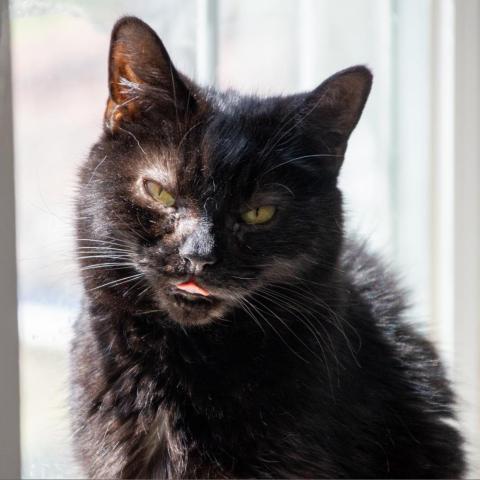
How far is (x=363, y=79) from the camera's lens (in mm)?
1088

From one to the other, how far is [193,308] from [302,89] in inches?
33.9

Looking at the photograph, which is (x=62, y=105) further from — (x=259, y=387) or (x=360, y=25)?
(x=360, y=25)

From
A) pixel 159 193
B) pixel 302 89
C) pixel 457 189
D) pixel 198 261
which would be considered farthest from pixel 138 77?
pixel 457 189

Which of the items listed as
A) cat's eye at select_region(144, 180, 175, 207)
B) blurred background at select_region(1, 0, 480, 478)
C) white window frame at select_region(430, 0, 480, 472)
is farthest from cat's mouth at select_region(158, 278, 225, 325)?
white window frame at select_region(430, 0, 480, 472)

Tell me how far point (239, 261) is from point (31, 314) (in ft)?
1.36

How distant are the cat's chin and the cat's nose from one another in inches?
2.0

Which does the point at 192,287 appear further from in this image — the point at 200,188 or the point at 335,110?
the point at 335,110

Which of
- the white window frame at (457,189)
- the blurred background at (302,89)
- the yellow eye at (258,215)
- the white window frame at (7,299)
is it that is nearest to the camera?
the white window frame at (7,299)

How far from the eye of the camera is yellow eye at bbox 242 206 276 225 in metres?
1.06

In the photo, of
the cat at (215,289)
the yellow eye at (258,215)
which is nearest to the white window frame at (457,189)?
the cat at (215,289)

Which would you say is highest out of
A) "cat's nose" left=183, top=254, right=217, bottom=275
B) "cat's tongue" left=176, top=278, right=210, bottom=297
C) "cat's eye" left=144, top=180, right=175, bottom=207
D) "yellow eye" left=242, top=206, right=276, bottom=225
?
"cat's eye" left=144, top=180, right=175, bottom=207

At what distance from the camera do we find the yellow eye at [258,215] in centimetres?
106

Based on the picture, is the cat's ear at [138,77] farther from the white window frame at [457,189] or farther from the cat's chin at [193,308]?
the white window frame at [457,189]

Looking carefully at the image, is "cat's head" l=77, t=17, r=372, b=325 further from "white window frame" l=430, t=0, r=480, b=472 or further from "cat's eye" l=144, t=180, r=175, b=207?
"white window frame" l=430, t=0, r=480, b=472
